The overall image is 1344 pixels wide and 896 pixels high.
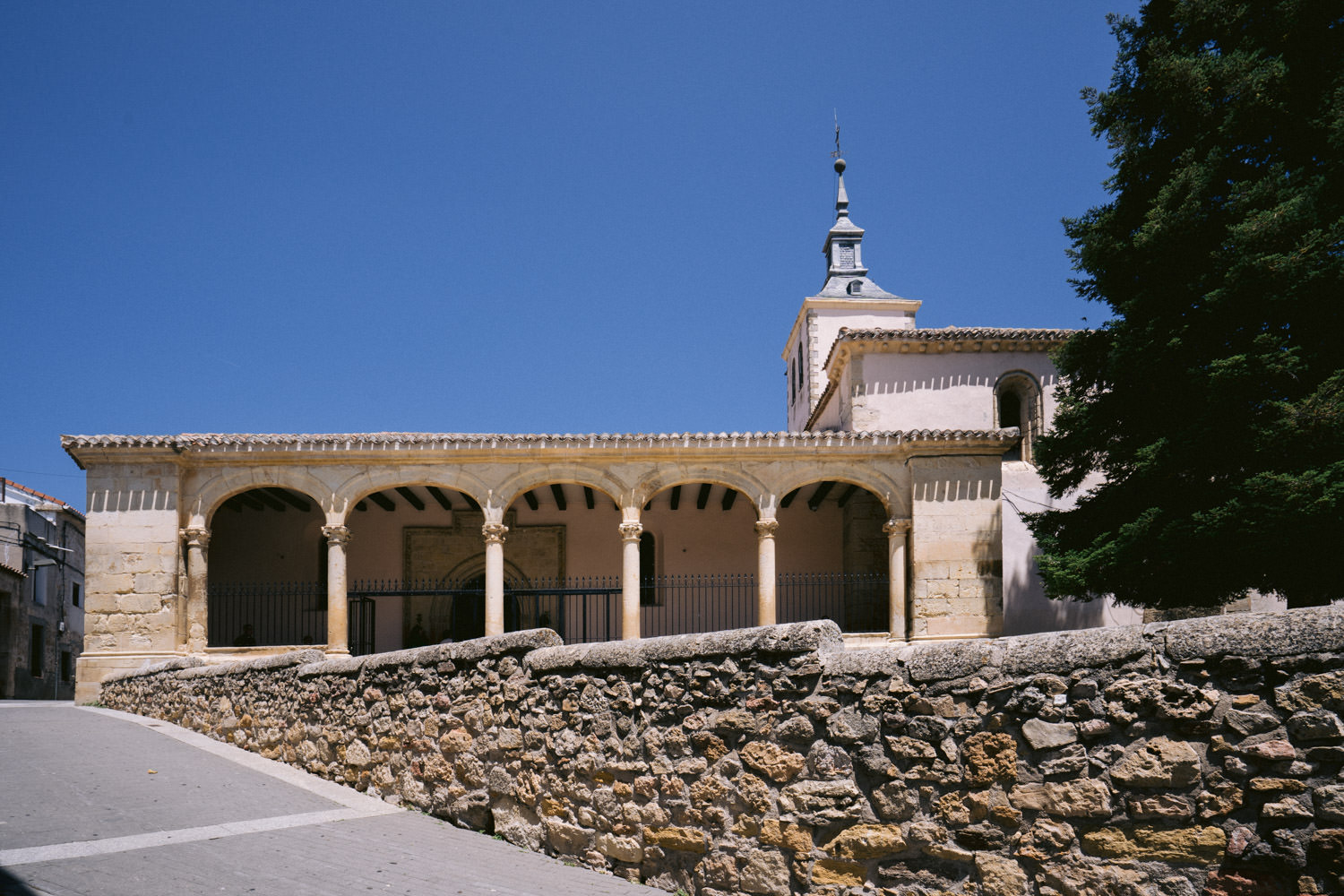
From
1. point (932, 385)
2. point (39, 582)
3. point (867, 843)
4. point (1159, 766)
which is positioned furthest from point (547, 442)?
point (39, 582)

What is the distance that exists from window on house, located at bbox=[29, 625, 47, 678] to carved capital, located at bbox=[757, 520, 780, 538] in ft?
70.6

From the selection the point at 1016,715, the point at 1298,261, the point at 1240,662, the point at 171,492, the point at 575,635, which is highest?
the point at 1298,261

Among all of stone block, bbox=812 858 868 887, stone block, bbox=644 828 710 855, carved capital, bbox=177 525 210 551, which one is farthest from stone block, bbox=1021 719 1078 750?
carved capital, bbox=177 525 210 551

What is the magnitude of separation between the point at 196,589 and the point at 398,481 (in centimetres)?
374

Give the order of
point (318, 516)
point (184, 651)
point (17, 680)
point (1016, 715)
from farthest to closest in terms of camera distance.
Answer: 1. point (17, 680)
2. point (318, 516)
3. point (184, 651)
4. point (1016, 715)

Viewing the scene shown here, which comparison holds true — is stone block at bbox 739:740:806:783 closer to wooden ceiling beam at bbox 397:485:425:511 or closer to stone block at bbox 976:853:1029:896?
stone block at bbox 976:853:1029:896

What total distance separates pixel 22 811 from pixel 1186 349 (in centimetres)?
1371

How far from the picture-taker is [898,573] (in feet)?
56.2

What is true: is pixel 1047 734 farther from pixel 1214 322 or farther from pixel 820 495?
pixel 820 495

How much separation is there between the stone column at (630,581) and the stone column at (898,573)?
174 inches

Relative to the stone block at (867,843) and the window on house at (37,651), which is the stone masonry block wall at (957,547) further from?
the window on house at (37,651)

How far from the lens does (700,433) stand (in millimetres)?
17016

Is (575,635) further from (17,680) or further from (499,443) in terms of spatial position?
(17,680)

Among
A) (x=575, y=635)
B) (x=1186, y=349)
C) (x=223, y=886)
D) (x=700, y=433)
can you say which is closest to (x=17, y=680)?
(x=575, y=635)
